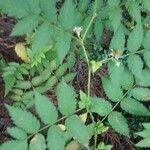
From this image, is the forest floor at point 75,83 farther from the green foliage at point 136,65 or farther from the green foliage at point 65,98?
the green foliage at point 65,98

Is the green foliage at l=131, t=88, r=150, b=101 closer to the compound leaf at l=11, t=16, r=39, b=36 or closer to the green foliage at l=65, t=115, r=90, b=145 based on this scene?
the green foliage at l=65, t=115, r=90, b=145

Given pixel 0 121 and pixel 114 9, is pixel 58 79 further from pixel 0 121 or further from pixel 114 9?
pixel 114 9

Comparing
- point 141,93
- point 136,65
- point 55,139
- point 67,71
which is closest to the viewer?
point 55,139

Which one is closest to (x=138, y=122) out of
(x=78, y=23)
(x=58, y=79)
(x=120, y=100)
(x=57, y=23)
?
(x=120, y=100)

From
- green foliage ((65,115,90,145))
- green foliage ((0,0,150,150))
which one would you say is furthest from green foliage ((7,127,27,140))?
green foliage ((65,115,90,145))

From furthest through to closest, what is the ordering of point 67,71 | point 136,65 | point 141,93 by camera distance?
point 67,71, point 141,93, point 136,65

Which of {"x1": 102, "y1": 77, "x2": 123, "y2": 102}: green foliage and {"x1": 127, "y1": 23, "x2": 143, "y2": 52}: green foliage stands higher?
{"x1": 127, "y1": 23, "x2": 143, "y2": 52}: green foliage

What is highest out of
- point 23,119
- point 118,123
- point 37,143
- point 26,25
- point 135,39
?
point 26,25

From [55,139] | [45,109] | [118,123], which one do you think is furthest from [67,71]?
[55,139]

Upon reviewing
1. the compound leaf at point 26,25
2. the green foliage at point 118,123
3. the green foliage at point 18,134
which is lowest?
the green foliage at point 118,123

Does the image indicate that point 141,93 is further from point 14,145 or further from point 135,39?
point 14,145

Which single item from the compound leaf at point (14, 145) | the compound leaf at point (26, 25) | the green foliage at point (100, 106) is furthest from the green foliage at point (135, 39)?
the compound leaf at point (14, 145)
